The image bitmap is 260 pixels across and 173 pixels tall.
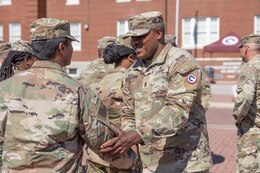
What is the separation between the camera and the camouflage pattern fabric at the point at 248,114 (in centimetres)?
499

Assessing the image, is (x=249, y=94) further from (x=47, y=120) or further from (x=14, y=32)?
(x=14, y=32)

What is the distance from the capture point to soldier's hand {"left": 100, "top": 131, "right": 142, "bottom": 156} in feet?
9.31

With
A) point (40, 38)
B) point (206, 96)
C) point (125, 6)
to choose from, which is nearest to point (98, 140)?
point (40, 38)

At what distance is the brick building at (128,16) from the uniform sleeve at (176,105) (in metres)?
24.1

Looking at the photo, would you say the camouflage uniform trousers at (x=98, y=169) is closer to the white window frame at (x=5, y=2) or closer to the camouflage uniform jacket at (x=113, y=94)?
the camouflage uniform jacket at (x=113, y=94)

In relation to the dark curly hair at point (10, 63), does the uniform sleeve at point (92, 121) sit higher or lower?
lower

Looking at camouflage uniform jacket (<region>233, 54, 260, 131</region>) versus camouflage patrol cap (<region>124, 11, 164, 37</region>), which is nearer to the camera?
camouflage patrol cap (<region>124, 11, 164, 37</region>)

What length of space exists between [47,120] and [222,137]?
8.78 m

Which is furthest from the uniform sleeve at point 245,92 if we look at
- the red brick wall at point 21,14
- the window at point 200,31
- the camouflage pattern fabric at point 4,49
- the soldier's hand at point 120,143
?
the red brick wall at point 21,14

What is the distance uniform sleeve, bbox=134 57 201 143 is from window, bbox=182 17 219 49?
27.4 meters

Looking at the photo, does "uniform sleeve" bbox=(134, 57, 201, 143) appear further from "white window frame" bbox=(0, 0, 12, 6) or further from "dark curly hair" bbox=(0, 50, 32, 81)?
"white window frame" bbox=(0, 0, 12, 6)

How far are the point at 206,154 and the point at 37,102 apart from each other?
1.46 metres

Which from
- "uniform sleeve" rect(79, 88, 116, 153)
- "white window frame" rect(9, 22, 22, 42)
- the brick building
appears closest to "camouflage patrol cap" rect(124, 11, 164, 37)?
"uniform sleeve" rect(79, 88, 116, 153)

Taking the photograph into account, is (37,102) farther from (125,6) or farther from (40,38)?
(125,6)
